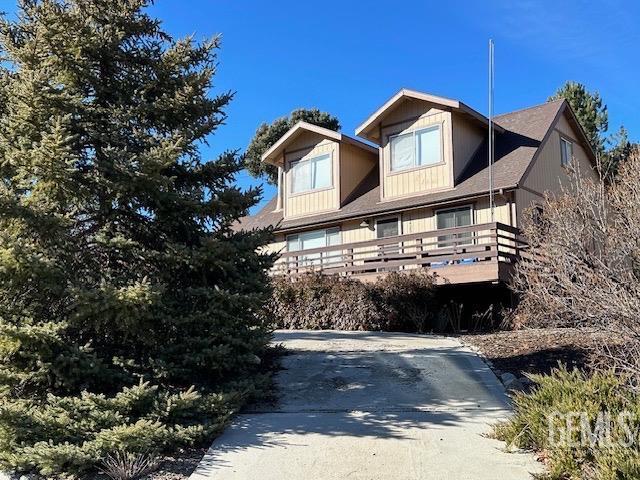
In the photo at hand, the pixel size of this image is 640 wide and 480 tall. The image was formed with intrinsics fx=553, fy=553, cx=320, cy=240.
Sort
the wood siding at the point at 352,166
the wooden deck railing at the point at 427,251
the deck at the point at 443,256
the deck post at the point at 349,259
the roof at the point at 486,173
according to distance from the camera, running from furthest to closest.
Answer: the wood siding at the point at 352,166 < the deck post at the point at 349,259 < the roof at the point at 486,173 < the wooden deck railing at the point at 427,251 < the deck at the point at 443,256

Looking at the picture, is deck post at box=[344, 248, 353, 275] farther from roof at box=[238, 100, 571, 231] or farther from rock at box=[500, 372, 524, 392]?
rock at box=[500, 372, 524, 392]

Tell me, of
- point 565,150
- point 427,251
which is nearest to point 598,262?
point 427,251

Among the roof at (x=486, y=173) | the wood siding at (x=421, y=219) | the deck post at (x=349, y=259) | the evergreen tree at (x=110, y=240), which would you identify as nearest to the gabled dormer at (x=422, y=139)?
the roof at (x=486, y=173)

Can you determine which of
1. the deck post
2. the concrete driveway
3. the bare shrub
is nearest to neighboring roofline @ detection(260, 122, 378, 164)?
the deck post

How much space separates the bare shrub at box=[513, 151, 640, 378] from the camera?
5.74m

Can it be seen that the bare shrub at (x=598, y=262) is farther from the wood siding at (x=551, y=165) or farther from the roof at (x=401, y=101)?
the roof at (x=401, y=101)

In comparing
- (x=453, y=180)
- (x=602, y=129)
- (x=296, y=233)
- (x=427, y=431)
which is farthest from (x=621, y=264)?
(x=602, y=129)

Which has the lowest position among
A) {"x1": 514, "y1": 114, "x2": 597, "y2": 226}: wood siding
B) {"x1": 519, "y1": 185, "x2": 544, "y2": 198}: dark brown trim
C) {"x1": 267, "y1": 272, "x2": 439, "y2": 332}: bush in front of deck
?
{"x1": 267, "y1": 272, "x2": 439, "y2": 332}: bush in front of deck

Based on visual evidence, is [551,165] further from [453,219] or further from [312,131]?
[312,131]

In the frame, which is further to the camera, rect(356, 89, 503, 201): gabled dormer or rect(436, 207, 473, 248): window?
rect(356, 89, 503, 201): gabled dormer

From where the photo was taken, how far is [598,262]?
19.8 feet

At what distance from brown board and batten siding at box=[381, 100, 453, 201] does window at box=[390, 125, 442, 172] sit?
136 millimetres

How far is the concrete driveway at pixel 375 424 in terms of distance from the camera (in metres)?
5.09

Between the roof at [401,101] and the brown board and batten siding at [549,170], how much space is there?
180 centimetres
